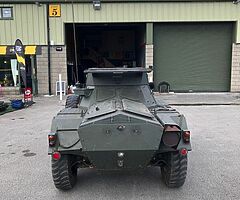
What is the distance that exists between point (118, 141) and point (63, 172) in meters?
1.03

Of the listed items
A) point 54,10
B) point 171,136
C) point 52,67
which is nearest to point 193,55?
point 52,67

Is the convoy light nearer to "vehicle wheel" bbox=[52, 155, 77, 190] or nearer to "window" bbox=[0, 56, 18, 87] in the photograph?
"vehicle wheel" bbox=[52, 155, 77, 190]

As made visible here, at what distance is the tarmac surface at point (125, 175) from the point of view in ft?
12.8

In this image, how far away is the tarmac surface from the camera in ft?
12.8

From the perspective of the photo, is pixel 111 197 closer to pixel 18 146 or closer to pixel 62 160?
pixel 62 160

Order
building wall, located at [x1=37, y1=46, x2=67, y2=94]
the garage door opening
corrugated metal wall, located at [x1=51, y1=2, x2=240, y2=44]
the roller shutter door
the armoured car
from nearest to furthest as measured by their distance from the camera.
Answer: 1. the armoured car
2. corrugated metal wall, located at [x1=51, y1=2, x2=240, y2=44]
3. building wall, located at [x1=37, y1=46, x2=67, y2=94]
4. the roller shutter door
5. the garage door opening

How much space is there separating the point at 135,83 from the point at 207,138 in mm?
3112

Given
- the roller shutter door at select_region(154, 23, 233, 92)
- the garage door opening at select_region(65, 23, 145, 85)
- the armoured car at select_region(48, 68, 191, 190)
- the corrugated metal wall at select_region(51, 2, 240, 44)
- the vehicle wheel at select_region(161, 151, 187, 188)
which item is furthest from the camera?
the garage door opening at select_region(65, 23, 145, 85)

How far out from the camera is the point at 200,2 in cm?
1622

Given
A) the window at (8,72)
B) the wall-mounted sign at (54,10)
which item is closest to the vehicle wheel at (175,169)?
the wall-mounted sign at (54,10)

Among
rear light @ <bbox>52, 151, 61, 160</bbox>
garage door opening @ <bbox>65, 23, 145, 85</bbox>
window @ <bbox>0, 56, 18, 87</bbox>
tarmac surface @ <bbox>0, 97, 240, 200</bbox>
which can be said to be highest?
garage door opening @ <bbox>65, 23, 145, 85</bbox>

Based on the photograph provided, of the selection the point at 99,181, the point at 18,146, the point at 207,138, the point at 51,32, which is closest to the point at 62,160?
the point at 99,181

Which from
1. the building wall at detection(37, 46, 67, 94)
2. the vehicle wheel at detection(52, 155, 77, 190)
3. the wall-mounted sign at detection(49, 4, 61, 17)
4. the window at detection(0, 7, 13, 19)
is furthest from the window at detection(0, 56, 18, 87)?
the vehicle wheel at detection(52, 155, 77, 190)

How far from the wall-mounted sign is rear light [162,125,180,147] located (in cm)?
1436
